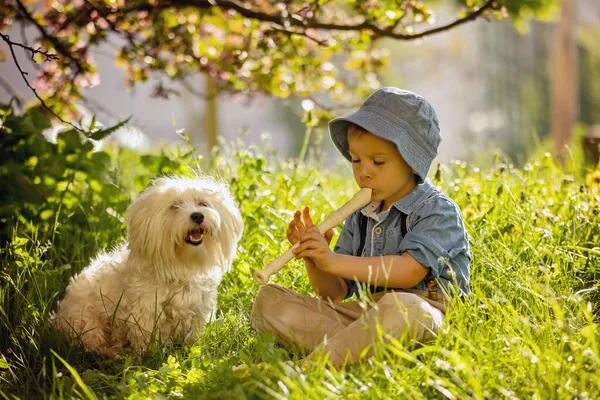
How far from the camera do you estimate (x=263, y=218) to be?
3861 millimetres

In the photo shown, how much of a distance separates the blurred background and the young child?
40.5ft

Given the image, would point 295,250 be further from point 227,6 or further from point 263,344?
point 227,6

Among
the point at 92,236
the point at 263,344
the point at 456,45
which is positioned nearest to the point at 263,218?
the point at 92,236

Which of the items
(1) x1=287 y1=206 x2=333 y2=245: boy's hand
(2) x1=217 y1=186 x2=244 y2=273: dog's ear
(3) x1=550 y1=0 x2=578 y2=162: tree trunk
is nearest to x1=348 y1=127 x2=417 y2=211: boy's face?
(1) x1=287 y1=206 x2=333 y2=245: boy's hand

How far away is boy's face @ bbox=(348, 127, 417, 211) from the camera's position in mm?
2670

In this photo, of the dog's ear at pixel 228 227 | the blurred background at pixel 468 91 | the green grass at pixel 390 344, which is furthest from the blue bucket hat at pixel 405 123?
the blurred background at pixel 468 91

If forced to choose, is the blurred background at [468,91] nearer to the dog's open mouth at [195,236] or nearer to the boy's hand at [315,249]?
the dog's open mouth at [195,236]

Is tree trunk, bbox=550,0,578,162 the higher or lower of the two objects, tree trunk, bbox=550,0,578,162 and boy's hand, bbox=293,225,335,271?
the higher

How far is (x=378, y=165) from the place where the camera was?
2686 mm

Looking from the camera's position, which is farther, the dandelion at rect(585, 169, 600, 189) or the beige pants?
the dandelion at rect(585, 169, 600, 189)

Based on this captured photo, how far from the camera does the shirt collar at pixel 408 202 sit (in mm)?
2721

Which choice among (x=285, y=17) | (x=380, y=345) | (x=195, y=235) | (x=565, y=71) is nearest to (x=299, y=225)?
(x=195, y=235)

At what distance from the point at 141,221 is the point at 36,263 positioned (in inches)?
22.8

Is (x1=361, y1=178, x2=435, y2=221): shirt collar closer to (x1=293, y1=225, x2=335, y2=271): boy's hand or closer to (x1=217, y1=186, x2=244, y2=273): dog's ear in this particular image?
(x1=293, y1=225, x2=335, y2=271): boy's hand
